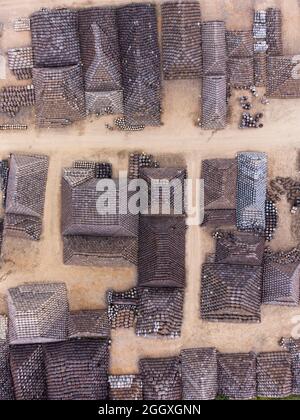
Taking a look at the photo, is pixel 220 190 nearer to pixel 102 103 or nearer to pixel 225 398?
pixel 102 103

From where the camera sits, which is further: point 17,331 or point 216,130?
point 216,130

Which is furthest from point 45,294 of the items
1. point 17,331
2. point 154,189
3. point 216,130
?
point 216,130

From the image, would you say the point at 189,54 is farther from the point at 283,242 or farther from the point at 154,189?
the point at 283,242

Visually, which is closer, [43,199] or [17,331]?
[17,331]

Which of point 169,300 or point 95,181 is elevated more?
point 95,181

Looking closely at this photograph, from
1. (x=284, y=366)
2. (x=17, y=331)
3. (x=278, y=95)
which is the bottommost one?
(x=284, y=366)

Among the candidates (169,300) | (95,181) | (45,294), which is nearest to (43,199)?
(95,181)
